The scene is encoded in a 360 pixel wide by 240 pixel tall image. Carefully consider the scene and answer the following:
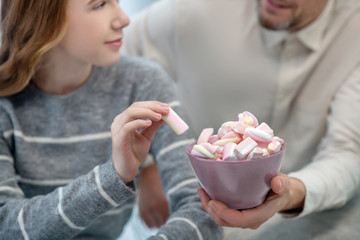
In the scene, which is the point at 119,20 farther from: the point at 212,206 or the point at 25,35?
the point at 212,206

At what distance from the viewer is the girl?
0.67 meters

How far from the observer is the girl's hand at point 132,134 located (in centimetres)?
54

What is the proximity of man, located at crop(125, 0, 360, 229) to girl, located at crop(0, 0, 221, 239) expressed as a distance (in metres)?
0.32

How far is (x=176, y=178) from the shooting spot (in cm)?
81

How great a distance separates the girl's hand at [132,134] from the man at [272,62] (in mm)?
474

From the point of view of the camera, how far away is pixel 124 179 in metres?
0.62

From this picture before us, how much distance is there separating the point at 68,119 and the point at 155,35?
1.65 feet

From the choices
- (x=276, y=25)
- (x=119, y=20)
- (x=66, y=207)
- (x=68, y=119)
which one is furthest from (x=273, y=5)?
(x=66, y=207)

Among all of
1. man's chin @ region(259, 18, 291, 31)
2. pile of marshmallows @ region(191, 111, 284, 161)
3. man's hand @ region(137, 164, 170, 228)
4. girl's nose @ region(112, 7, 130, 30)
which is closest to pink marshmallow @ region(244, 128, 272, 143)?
pile of marshmallows @ region(191, 111, 284, 161)

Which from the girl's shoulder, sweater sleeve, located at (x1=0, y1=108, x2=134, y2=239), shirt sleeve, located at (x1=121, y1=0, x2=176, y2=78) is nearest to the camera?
sweater sleeve, located at (x1=0, y1=108, x2=134, y2=239)

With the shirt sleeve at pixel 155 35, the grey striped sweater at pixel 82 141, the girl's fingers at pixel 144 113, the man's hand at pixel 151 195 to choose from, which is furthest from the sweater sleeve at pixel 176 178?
the shirt sleeve at pixel 155 35

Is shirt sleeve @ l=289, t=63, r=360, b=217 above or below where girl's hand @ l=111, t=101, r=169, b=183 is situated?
below

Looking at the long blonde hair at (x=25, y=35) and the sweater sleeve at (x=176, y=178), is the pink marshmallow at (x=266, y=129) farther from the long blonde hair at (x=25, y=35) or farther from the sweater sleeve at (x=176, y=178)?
the long blonde hair at (x=25, y=35)

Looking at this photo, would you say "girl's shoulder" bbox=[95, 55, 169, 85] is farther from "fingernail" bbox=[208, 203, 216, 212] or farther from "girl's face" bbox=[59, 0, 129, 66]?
"fingernail" bbox=[208, 203, 216, 212]
